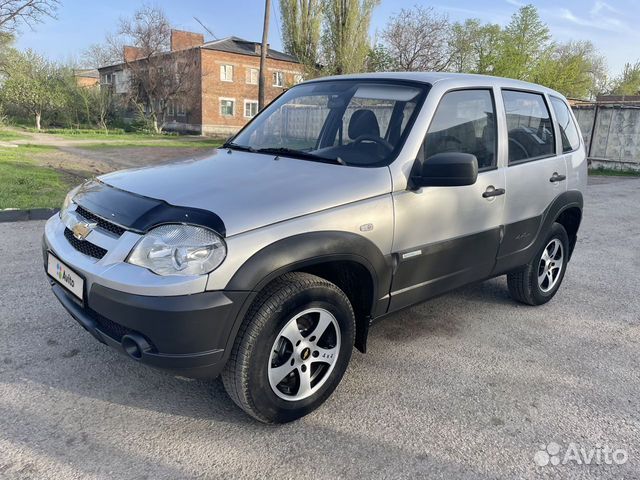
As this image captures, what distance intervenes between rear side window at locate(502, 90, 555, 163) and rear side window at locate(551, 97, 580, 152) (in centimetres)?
19

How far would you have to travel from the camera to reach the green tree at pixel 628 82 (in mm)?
58031

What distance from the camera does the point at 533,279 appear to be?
4188mm

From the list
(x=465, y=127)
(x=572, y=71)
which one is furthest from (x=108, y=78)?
(x=465, y=127)

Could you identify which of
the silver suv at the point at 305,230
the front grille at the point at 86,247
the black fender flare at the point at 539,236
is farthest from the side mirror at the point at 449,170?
the front grille at the point at 86,247

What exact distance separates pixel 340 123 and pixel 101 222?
1.65 metres

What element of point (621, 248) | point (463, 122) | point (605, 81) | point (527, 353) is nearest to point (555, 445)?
point (527, 353)

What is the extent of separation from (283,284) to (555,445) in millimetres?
1634

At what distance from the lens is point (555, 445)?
2.50 metres

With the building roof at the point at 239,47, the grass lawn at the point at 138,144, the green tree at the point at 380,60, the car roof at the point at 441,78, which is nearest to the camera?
the car roof at the point at 441,78

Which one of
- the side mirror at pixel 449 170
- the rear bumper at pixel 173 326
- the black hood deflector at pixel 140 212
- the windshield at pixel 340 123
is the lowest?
the rear bumper at pixel 173 326

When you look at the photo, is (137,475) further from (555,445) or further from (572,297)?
→ (572,297)

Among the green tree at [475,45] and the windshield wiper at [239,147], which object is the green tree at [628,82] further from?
the windshield wiper at [239,147]

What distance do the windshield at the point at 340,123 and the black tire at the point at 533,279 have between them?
180 cm

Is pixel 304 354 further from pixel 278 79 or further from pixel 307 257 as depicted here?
pixel 278 79
